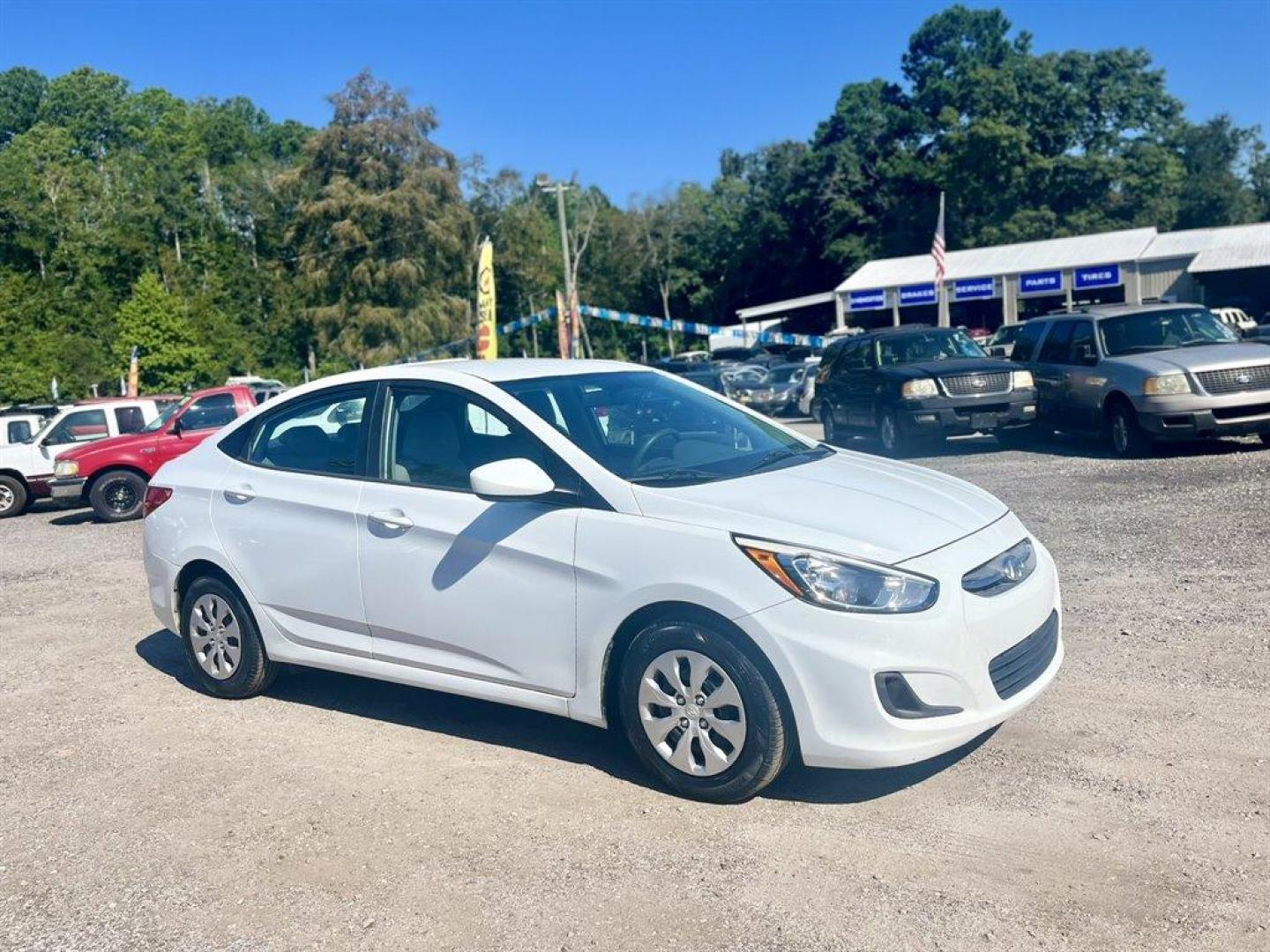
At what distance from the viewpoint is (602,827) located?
4.48m

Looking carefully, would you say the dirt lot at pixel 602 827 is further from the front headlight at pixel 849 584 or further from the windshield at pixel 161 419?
the windshield at pixel 161 419

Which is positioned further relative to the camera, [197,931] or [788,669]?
[788,669]

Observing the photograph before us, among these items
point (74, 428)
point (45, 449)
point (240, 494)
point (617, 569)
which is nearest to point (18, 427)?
point (45, 449)

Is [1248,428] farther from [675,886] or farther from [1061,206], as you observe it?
[1061,206]

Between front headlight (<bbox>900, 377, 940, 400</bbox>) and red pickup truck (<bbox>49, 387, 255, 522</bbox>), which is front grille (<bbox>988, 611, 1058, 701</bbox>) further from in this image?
red pickup truck (<bbox>49, 387, 255, 522</bbox>)

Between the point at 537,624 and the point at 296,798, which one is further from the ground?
the point at 537,624

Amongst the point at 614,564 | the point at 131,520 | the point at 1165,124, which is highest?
the point at 1165,124

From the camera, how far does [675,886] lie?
13.0 feet

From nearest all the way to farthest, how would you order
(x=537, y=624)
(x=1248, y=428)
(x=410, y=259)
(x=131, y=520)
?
(x=537, y=624) → (x=1248, y=428) → (x=131, y=520) → (x=410, y=259)

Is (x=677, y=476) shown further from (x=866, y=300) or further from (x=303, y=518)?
(x=866, y=300)

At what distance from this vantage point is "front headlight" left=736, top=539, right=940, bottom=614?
14.1 ft

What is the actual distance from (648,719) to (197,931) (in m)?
1.75

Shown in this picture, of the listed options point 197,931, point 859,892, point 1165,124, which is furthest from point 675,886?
point 1165,124

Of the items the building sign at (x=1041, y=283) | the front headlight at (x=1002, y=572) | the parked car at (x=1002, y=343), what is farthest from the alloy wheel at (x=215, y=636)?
the building sign at (x=1041, y=283)
